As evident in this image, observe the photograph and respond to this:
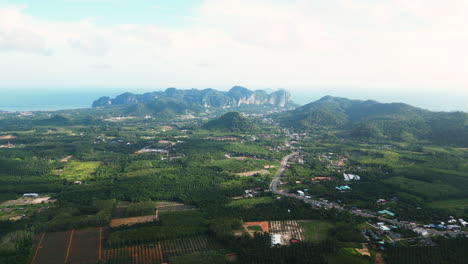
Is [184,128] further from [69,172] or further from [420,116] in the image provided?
[420,116]

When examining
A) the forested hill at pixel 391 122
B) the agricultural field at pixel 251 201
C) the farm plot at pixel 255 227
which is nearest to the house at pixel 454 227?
the agricultural field at pixel 251 201

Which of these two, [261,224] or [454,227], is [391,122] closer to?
[454,227]

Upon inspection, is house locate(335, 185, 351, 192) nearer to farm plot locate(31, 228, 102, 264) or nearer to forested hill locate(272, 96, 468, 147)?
farm plot locate(31, 228, 102, 264)

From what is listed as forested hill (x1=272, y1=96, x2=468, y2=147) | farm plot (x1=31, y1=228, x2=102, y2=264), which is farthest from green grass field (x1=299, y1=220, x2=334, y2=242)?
forested hill (x1=272, y1=96, x2=468, y2=147)

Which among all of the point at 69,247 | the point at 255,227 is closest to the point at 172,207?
the point at 255,227

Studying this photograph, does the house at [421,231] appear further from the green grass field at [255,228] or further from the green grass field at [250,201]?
the green grass field at [255,228]
